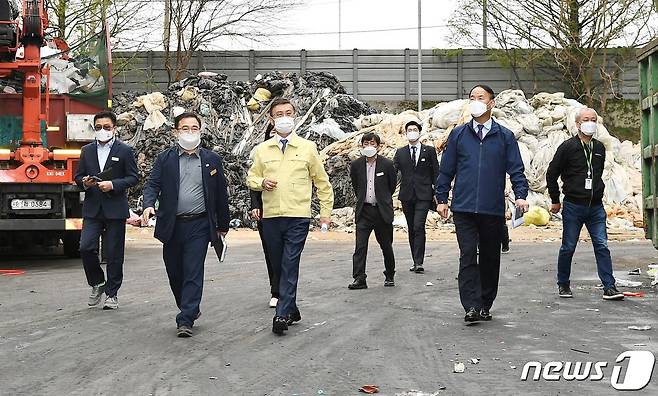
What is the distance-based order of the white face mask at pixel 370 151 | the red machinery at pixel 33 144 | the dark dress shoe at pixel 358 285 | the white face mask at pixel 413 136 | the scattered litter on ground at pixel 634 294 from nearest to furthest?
the scattered litter on ground at pixel 634 294 < the dark dress shoe at pixel 358 285 < the white face mask at pixel 370 151 < the white face mask at pixel 413 136 < the red machinery at pixel 33 144

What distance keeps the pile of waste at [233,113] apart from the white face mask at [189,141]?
17.3m

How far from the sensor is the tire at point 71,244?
53.6 ft

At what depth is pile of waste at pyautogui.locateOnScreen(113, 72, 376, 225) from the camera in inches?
1105

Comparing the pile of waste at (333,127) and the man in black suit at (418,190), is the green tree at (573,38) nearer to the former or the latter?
the pile of waste at (333,127)

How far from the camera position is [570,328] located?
8.52 meters

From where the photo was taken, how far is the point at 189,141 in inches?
349

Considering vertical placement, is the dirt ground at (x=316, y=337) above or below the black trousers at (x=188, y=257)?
below

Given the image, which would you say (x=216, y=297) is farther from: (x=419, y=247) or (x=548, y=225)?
(x=548, y=225)

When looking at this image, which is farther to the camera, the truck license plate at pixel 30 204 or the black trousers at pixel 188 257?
the truck license plate at pixel 30 204

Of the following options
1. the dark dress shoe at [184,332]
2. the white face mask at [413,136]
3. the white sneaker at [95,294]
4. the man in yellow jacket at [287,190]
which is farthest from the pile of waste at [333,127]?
the dark dress shoe at [184,332]

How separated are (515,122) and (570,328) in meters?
19.3

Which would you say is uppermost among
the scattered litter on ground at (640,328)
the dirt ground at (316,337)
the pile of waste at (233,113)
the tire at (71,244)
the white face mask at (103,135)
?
the pile of waste at (233,113)

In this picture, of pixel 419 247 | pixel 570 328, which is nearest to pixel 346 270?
pixel 419 247

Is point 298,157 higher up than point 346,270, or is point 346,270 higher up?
point 298,157
